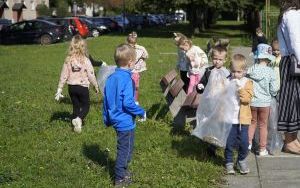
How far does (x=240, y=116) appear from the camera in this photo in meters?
6.36

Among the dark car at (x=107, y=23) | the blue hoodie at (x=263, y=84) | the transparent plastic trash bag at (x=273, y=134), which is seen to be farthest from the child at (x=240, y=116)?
the dark car at (x=107, y=23)

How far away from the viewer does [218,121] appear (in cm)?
637

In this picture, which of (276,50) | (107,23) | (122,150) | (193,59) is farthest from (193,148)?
(107,23)

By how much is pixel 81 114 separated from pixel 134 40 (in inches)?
66.0

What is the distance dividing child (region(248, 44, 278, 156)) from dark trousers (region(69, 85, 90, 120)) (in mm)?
2792

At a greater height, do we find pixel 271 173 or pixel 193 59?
pixel 193 59

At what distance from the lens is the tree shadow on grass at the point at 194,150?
7.07 m

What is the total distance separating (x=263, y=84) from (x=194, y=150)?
1201mm

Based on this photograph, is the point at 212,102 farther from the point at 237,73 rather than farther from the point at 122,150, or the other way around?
the point at 122,150

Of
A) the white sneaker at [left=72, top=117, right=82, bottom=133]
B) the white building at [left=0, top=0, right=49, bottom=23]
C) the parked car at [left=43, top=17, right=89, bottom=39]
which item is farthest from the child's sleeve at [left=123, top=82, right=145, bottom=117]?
the white building at [left=0, top=0, right=49, bottom=23]

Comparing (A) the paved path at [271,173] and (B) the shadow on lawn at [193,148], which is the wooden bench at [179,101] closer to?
(B) the shadow on lawn at [193,148]

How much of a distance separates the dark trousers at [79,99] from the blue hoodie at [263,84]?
2842 millimetres

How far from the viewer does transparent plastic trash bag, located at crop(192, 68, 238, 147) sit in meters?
6.35

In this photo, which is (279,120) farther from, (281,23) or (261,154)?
(281,23)
